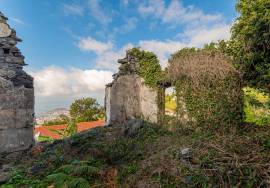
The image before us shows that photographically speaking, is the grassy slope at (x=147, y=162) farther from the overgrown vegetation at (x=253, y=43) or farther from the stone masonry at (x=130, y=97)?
the stone masonry at (x=130, y=97)

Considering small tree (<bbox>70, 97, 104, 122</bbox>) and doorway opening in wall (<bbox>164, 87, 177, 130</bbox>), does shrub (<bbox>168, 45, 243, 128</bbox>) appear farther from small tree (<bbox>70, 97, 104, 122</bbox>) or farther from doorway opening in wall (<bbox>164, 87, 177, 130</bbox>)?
small tree (<bbox>70, 97, 104, 122</bbox>)

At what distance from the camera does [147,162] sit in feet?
22.2

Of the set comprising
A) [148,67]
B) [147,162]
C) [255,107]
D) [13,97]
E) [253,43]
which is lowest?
[147,162]

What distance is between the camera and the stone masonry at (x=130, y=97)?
44.1 ft

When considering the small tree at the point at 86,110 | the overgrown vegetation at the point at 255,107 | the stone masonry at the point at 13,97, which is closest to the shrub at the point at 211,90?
the overgrown vegetation at the point at 255,107

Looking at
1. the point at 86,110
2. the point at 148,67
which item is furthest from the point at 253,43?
the point at 86,110

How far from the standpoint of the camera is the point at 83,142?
9.67 meters

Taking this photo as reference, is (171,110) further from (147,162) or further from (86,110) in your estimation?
(86,110)

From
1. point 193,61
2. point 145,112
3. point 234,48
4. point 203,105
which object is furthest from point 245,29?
point 145,112

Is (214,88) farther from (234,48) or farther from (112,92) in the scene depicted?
(112,92)

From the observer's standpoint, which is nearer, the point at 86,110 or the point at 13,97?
the point at 13,97

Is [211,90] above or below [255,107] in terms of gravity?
above

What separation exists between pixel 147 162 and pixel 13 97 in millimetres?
5897

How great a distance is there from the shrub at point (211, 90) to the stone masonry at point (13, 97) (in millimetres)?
5656
